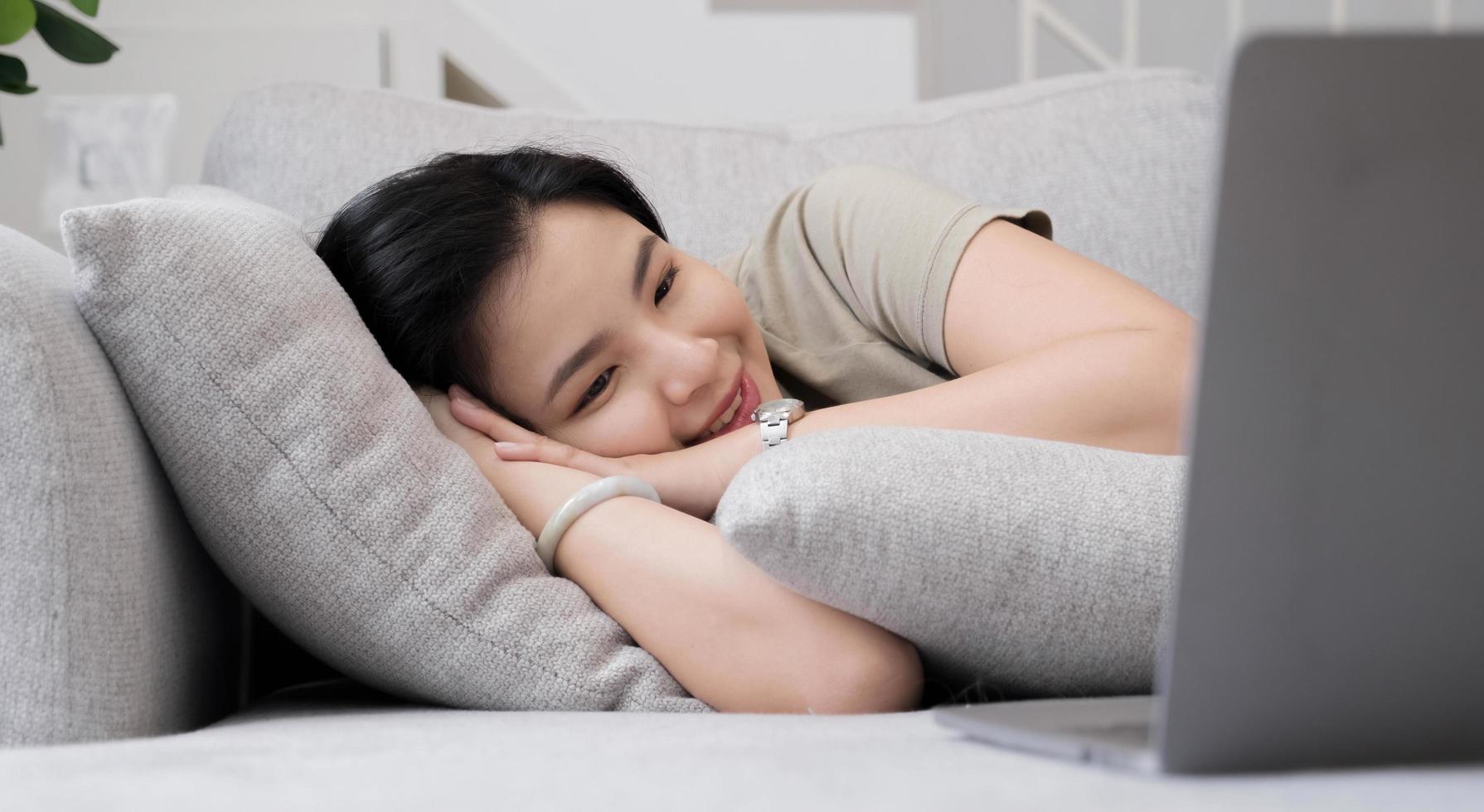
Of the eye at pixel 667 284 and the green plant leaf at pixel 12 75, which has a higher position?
the green plant leaf at pixel 12 75

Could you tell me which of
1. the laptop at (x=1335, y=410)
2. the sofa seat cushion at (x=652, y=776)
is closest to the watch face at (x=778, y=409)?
the sofa seat cushion at (x=652, y=776)

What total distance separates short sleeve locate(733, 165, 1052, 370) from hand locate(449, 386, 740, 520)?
0.69 feet

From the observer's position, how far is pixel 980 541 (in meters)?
0.63

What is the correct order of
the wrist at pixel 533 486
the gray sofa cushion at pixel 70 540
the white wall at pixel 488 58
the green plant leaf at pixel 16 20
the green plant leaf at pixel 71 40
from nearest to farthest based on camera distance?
the gray sofa cushion at pixel 70 540 → the wrist at pixel 533 486 → the green plant leaf at pixel 16 20 → the green plant leaf at pixel 71 40 → the white wall at pixel 488 58

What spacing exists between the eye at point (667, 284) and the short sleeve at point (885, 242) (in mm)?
164

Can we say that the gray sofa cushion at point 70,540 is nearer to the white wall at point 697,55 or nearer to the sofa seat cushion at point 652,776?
the sofa seat cushion at point 652,776

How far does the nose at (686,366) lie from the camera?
945 millimetres

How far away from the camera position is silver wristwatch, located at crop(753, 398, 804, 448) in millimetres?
908

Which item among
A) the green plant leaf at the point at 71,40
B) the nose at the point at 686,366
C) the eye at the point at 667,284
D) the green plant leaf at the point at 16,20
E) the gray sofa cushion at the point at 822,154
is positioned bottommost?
the nose at the point at 686,366

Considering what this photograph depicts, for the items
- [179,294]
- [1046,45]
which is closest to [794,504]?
[179,294]

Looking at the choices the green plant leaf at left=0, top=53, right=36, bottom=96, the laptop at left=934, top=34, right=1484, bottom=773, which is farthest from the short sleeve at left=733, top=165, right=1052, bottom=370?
the green plant leaf at left=0, top=53, right=36, bottom=96

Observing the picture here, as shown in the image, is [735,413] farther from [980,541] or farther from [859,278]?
[980,541]

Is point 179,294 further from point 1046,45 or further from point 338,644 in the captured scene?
point 1046,45

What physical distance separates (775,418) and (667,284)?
0.16 meters
